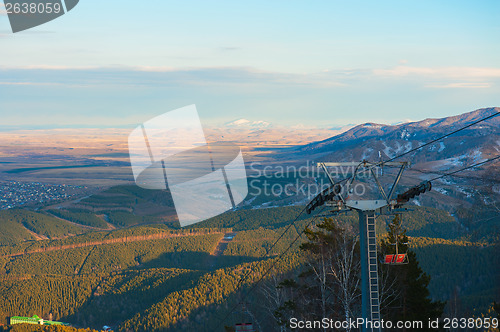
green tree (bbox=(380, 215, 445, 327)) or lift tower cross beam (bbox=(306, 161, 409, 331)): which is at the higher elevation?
lift tower cross beam (bbox=(306, 161, 409, 331))

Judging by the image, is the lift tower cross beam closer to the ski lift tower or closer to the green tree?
the ski lift tower

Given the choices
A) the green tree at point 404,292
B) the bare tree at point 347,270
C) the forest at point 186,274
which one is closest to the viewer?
the bare tree at point 347,270

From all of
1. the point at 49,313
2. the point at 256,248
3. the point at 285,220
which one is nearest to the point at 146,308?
the point at 49,313

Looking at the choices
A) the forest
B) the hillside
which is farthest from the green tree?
the hillside

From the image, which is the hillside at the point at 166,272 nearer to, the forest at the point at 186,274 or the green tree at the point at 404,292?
the forest at the point at 186,274

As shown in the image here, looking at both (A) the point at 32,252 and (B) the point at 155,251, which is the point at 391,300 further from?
(A) the point at 32,252

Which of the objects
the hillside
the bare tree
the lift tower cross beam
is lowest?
the hillside

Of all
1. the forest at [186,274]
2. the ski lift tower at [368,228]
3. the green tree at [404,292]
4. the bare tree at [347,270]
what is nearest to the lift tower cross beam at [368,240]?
the ski lift tower at [368,228]

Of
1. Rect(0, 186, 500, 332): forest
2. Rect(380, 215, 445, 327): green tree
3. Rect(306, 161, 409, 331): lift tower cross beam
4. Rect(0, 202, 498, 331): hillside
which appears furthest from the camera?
Rect(0, 202, 498, 331): hillside

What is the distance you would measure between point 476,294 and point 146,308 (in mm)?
58927

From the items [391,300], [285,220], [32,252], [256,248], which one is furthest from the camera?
[285,220]

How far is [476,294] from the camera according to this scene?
87.4 meters

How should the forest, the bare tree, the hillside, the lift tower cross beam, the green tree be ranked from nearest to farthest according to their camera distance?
the lift tower cross beam → the bare tree → the green tree → the forest → the hillside

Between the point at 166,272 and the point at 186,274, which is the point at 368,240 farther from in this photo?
the point at 166,272
